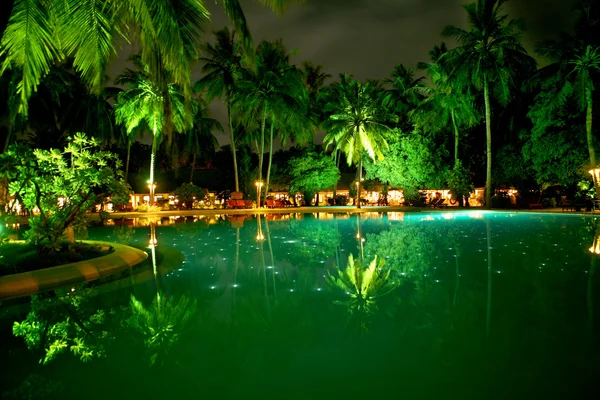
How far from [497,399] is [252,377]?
6.22 feet

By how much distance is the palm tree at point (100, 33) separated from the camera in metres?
4.79

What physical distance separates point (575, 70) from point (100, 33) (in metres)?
29.5

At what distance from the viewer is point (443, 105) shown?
33.9 meters

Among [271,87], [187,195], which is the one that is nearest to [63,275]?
[187,195]

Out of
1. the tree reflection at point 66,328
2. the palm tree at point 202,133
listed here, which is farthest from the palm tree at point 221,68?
the tree reflection at point 66,328

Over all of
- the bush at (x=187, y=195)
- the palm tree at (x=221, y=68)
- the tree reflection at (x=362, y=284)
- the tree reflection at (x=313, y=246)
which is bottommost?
the tree reflection at (x=362, y=284)

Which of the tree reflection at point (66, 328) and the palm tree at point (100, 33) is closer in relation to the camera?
the tree reflection at point (66, 328)

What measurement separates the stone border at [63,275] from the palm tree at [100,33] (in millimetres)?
3063

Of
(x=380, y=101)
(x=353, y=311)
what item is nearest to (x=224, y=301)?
(x=353, y=311)

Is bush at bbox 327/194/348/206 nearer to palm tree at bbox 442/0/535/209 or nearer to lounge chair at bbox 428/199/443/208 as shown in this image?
lounge chair at bbox 428/199/443/208

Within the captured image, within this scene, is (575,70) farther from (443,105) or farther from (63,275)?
(63,275)

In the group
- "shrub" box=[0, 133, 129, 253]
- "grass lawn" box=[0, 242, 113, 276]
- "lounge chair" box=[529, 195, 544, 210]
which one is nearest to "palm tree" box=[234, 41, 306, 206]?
"lounge chair" box=[529, 195, 544, 210]

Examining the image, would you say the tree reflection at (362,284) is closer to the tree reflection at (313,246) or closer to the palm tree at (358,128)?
the tree reflection at (313,246)

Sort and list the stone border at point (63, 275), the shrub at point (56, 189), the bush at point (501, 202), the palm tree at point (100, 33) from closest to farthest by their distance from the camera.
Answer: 1. the palm tree at point (100, 33)
2. the stone border at point (63, 275)
3. the shrub at point (56, 189)
4. the bush at point (501, 202)
